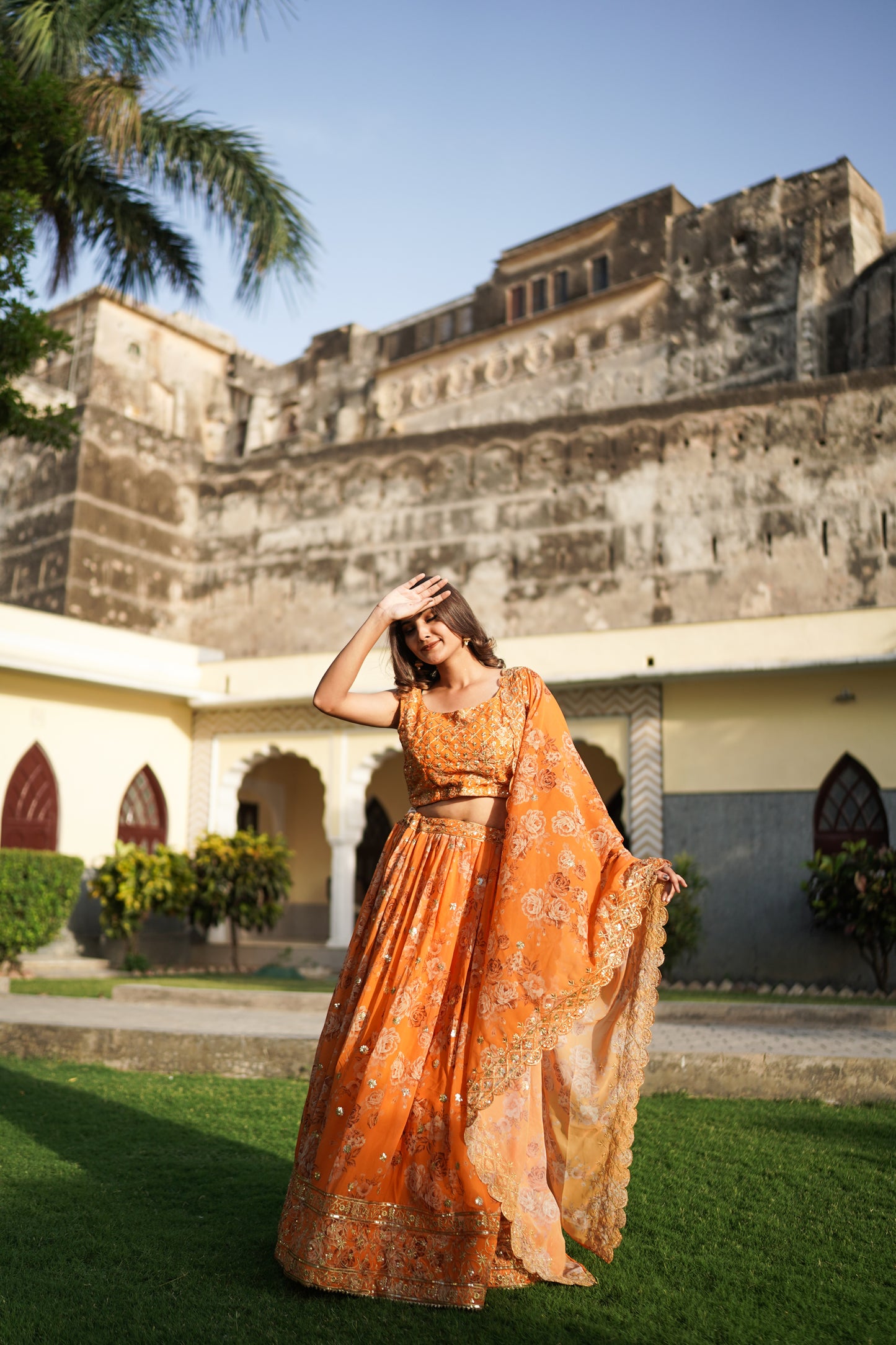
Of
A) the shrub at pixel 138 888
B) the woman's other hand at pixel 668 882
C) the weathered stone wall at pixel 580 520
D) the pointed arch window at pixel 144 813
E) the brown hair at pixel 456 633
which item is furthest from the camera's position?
the weathered stone wall at pixel 580 520

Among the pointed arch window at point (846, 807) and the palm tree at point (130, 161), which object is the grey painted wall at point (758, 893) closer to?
the pointed arch window at point (846, 807)

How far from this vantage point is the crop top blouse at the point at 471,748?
3.08 meters

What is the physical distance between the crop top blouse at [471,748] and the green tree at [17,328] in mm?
5909

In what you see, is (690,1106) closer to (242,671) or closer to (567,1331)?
(567,1331)

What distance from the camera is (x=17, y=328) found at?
7832 mm

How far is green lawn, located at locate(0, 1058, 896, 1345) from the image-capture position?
8.03 ft

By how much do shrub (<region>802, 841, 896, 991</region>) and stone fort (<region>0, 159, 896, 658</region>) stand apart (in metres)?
4.31

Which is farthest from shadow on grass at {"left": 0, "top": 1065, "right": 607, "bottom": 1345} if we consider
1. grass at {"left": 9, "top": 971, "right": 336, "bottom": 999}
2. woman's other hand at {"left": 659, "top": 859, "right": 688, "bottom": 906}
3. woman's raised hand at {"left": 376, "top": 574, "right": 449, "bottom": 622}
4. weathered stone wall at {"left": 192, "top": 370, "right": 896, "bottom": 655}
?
weathered stone wall at {"left": 192, "top": 370, "right": 896, "bottom": 655}

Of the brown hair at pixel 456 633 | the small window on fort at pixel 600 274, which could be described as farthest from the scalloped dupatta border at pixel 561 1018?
the small window on fort at pixel 600 274

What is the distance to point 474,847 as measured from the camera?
302cm

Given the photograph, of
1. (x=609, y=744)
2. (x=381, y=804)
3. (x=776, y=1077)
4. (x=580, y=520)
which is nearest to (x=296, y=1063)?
(x=776, y=1077)

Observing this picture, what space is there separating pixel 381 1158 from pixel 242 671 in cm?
1314

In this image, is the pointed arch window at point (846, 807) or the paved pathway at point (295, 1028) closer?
the paved pathway at point (295, 1028)

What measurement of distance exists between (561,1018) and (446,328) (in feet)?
77.8
